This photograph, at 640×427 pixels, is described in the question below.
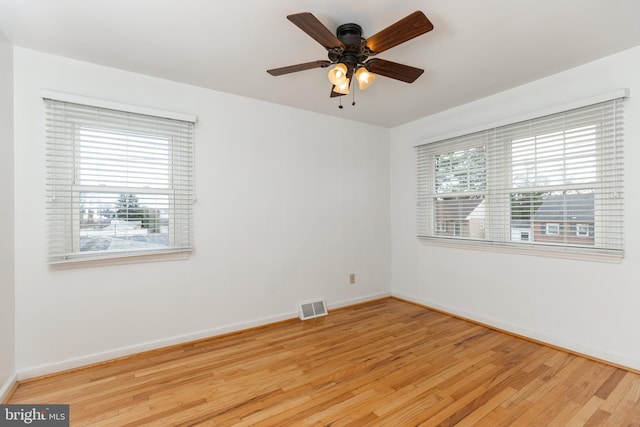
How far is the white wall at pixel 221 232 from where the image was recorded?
2264mm

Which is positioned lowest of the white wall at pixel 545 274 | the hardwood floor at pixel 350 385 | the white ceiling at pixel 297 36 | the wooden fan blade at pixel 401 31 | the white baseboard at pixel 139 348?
the hardwood floor at pixel 350 385

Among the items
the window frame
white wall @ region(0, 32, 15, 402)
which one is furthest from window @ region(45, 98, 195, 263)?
the window frame

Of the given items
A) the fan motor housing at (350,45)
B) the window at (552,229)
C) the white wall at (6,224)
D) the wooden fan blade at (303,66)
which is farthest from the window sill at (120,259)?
the window at (552,229)

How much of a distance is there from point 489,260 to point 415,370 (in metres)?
1.55

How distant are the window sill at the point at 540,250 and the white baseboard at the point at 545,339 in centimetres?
72

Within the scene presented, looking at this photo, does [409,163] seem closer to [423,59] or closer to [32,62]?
[423,59]

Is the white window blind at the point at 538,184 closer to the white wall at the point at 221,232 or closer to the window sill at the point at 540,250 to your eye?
the window sill at the point at 540,250

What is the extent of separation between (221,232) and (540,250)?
3.04 meters

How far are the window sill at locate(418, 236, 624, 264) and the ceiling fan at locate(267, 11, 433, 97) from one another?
1952 millimetres

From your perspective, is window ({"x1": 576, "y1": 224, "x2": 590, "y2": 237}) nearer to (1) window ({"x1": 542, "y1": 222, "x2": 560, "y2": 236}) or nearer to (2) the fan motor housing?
(1) window ({"x1": 542, "y1": 222, "x2": 560, "y2": 236})

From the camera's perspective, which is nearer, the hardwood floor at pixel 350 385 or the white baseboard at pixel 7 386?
the hardwood floor at pixel 350 385

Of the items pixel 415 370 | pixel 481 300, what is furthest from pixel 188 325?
pixel 481 300

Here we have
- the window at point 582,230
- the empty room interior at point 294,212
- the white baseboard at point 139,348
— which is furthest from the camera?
the window at point 582,230

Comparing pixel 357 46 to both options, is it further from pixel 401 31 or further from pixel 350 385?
pixel 350 385
